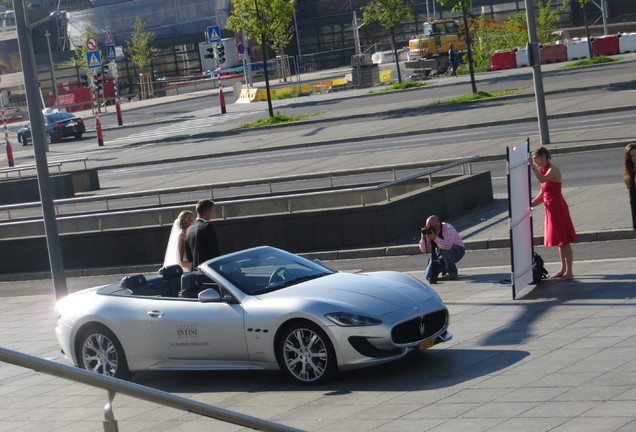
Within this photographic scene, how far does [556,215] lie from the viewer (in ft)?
42.9

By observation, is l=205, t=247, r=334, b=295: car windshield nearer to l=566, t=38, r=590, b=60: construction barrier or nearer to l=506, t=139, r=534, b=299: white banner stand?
l=506, t=139, r=534, b=299: white banner stand

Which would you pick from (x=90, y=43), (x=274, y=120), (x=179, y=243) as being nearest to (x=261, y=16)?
(x=274, y=120)

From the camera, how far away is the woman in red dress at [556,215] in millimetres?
12977

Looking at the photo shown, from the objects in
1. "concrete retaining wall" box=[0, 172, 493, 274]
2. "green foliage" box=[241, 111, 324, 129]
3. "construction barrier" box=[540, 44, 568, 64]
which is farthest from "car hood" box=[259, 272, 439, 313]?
"construction barrier" box=[540, 44, 568, 64]

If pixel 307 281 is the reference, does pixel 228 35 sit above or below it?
above

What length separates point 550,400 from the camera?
26.3ft

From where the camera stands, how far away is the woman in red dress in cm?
1298

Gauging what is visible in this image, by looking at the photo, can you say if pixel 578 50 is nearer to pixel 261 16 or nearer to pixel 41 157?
pixel 261 16

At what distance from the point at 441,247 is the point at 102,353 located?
200 inches

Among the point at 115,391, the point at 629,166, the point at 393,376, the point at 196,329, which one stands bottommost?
the point at 393,376

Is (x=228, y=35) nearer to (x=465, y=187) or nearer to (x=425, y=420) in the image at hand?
(x=465, y=187)

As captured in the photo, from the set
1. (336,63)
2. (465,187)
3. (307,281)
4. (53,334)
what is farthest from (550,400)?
(336,63)

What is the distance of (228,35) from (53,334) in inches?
2795

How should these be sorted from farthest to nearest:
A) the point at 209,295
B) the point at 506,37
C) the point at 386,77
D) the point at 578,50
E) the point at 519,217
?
the point at 386,77, the point at 506,37, the point at 578,50, the point at 519,217, the point at 209,295
